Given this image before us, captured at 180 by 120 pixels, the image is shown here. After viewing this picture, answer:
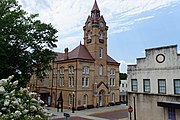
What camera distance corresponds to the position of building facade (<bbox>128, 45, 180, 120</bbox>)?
1897cm

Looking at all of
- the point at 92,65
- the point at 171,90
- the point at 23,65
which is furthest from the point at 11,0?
the point at 92,65

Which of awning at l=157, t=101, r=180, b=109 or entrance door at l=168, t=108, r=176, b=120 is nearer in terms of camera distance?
awning at l=157, t=101, r=180, b=109

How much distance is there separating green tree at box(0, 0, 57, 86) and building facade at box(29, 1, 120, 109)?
13.4m

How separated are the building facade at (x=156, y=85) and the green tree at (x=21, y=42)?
9695 mm

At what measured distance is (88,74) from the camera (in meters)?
36.4

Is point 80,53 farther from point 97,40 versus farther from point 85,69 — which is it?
point 97,40

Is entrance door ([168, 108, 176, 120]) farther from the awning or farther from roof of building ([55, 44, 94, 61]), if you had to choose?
roof of building ([55, 44, 94, 61])

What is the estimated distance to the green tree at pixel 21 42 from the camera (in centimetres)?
1794

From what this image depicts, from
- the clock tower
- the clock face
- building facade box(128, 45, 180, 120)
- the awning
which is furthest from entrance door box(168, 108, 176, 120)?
the clock tower

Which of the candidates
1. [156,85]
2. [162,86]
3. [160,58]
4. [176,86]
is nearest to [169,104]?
[176,86]

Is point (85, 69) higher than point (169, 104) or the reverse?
higher

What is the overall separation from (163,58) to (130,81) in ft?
15.2

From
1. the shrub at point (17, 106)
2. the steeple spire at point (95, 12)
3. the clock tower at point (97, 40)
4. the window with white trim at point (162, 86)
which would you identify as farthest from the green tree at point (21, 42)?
the steeple spire at point (95, 12)

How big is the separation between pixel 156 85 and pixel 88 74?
57.6 feet
